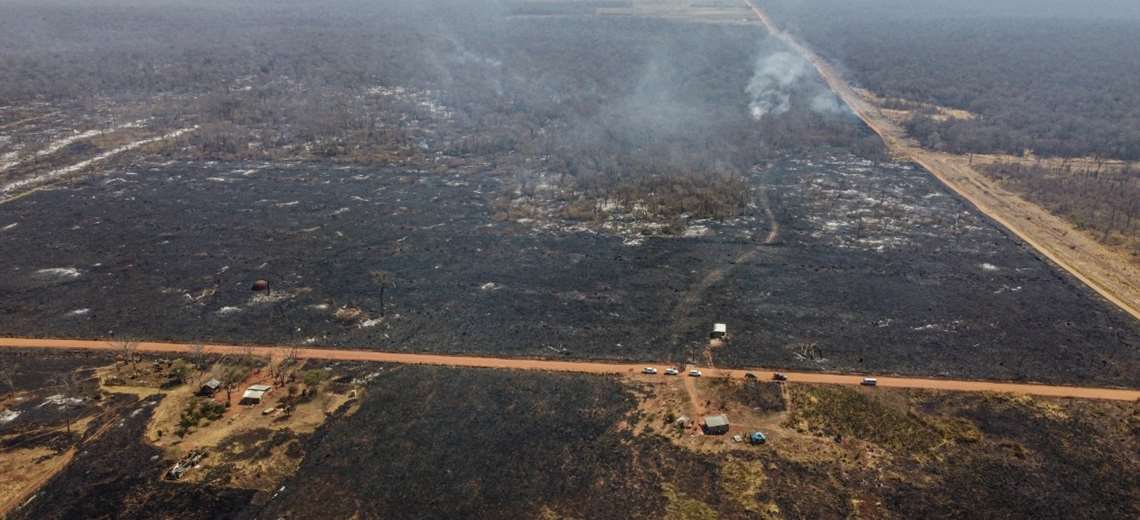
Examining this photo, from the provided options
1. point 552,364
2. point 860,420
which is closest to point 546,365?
point 552,364

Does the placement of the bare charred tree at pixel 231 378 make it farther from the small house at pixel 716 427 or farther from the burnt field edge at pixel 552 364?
the small house at pixel 716 427

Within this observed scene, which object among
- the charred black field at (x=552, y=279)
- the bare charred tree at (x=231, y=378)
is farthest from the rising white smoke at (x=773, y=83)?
the bare charred tree at (x=231, y=378)

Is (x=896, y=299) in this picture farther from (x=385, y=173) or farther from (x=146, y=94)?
(x=146, y=94)

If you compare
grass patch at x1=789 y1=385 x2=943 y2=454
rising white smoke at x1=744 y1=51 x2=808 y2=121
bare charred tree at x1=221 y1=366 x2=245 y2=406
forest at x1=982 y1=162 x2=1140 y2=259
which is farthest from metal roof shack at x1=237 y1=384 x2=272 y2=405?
rising white smoke at x1=744 y1=51 x2=808 y2=121

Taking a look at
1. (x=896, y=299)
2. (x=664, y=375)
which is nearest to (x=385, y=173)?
(x=664, y=375)

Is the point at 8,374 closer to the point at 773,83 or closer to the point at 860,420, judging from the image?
the point at 860,420
